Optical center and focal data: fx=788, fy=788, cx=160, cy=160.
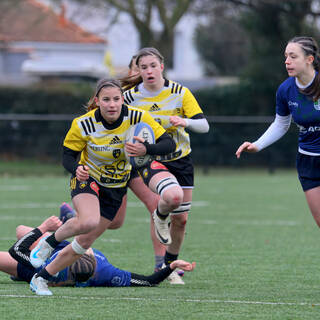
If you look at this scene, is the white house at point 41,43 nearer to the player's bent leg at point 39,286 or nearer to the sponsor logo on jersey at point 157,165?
the sponsor logo on jersey at point 157,165

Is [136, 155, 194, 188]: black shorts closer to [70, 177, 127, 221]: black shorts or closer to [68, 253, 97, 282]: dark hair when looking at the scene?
[70, 177, 127, 221]: black shorts

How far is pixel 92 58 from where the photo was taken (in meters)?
39.1

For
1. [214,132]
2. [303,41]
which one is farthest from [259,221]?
[214,132]

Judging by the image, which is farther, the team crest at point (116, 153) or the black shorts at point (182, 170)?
the black shorts at point (182, 170)

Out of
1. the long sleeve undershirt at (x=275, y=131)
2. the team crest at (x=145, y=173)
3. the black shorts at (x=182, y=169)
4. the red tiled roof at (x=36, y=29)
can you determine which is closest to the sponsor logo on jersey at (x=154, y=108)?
the black shorts at (x=182, y=169)

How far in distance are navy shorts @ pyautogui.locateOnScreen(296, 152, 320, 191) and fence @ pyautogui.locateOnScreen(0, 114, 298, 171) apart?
15.0m

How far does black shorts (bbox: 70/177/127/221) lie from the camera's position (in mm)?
6059

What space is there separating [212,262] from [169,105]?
75.1 inches

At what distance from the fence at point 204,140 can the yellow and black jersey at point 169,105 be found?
46.2 feet

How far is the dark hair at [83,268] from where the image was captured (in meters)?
6.30

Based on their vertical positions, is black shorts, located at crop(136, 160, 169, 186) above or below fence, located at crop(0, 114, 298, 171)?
above

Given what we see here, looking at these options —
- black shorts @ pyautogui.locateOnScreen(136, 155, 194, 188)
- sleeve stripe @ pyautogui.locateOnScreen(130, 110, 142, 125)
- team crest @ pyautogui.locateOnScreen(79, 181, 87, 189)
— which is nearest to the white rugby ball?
sleeve stripe @ pyautogui.locateOnScreen(130, 110, 142, 125)

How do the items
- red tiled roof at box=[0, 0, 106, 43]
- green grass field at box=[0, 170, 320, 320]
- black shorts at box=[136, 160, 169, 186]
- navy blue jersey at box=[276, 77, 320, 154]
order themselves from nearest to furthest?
green grass field at box=[0, 170, 320, 320]
navy blue jersey at box=[276, 77, 320, 154]
black shorts at box=[136, 160, 169, 186]
red tiled roof at box=[0, 0, 106, 43]

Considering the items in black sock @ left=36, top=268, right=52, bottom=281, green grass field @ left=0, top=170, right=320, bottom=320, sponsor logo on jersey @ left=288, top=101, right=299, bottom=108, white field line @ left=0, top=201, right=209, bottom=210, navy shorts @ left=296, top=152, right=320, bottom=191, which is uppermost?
sponsor logo on jersey @ left=288, top=101, right=299, bottom=108
